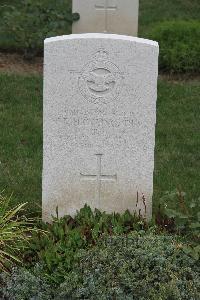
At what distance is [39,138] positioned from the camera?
750cm

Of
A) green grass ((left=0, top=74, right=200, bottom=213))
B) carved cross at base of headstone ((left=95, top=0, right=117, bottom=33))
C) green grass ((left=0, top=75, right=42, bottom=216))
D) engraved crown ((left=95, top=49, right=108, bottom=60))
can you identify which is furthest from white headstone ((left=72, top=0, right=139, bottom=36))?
engraved crown ((left=95, top=49, right=108, bottom=60))

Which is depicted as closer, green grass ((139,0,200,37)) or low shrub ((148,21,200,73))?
low shrub ((148,21,200,73))

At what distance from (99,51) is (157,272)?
1.50 metres

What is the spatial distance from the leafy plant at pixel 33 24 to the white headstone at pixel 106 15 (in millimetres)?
148

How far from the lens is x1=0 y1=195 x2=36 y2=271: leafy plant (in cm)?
488

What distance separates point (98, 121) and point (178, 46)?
15.2 ft

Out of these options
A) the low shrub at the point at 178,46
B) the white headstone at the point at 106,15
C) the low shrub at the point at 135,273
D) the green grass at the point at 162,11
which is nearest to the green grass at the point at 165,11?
the green grass at the point at 162,11

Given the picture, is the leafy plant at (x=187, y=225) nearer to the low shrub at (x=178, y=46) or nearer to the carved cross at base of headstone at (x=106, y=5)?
the low shrub at (x=178, y=46)

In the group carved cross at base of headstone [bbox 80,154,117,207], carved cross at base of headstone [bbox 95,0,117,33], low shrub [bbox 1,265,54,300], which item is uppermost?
carved cross at base of headstone [bbox 95,0,117,33]

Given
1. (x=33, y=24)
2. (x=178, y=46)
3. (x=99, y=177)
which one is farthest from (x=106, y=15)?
(x=99, y=177)

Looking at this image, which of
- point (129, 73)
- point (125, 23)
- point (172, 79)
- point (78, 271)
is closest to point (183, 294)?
point (78, 271)

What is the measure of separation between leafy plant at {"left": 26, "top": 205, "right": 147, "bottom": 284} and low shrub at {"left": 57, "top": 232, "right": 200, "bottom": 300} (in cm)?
11

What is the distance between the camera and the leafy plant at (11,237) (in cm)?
488

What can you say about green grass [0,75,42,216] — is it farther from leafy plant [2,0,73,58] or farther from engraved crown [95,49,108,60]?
engraved crown [95,49,108,60]
